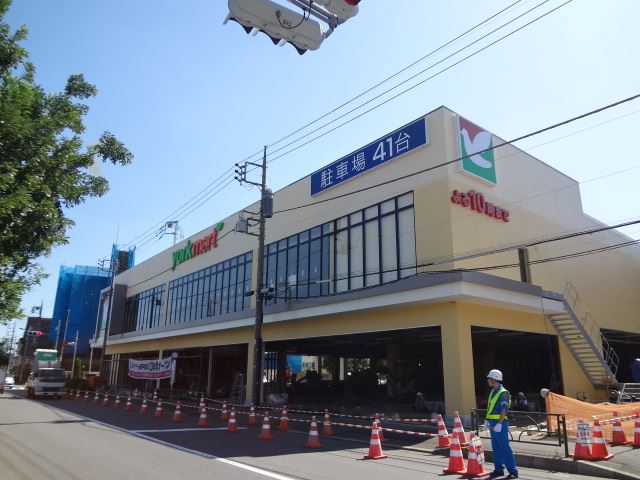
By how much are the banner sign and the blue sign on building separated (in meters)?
14.3

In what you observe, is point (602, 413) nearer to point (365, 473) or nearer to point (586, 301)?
point (365, 473)

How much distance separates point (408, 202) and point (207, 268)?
19606 mm

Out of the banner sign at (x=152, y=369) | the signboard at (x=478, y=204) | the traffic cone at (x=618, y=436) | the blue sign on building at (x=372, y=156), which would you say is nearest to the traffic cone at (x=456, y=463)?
the traffic cone at (x=618, y=436)

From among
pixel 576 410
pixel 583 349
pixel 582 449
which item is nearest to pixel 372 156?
pixel 576 410

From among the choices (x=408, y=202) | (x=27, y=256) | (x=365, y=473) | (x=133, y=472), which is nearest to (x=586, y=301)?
(x=408, y=202)

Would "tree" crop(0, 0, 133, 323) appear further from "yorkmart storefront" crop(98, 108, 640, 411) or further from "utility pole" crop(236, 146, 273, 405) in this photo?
"utility pole" crop(236, 146, 273, 405)

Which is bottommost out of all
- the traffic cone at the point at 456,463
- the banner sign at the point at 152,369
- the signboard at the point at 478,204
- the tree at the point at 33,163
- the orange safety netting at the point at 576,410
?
the traffic cone at the point at 456,463

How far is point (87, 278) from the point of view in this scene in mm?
73562

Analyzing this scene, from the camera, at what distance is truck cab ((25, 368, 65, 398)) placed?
110ft

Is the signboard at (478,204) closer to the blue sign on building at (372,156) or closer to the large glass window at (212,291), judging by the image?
the blue sign on building at (372,156)

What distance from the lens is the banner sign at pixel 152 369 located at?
3000cm

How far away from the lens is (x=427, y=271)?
1889cm

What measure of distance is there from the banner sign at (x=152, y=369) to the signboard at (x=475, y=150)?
20.7m

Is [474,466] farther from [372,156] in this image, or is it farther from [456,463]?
[372,156]
